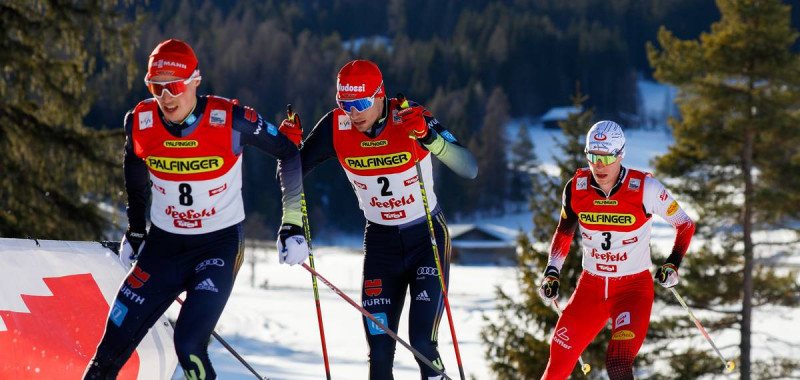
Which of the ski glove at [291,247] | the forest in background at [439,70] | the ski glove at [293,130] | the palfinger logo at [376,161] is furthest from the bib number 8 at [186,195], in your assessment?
the forest in background at [439,70]

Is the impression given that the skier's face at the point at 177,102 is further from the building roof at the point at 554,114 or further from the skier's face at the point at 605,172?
the building roof at the point at 554,114

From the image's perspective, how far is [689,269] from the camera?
840 inches

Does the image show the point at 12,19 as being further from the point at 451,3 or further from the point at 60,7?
the point at 451,3

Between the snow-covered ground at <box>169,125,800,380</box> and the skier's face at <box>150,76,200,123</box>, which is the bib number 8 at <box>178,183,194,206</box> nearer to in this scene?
the skier's face at <box>150,76,200,123</box>

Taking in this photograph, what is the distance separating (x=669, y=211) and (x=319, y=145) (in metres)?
2.78

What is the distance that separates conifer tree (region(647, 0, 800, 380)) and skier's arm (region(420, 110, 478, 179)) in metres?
16.3

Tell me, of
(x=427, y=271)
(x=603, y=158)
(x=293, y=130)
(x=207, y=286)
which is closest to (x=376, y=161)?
(x=293, y=130)

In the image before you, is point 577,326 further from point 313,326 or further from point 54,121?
point 313,326

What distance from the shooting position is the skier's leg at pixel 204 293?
4.65m

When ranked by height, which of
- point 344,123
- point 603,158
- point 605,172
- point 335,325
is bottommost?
point 335,325

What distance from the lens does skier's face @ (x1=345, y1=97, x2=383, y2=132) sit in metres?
5.76

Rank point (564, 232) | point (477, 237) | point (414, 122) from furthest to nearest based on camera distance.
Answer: point (477, 237) < point (564, 232) < point (414, 122)

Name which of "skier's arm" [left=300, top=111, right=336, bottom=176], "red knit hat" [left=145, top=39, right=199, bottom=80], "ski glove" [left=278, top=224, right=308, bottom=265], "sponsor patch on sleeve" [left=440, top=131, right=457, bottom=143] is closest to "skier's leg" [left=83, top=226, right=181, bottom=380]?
"ski glove" [left=278, top=224, right=308, bottom=265]

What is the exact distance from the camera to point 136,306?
487 centimetres
